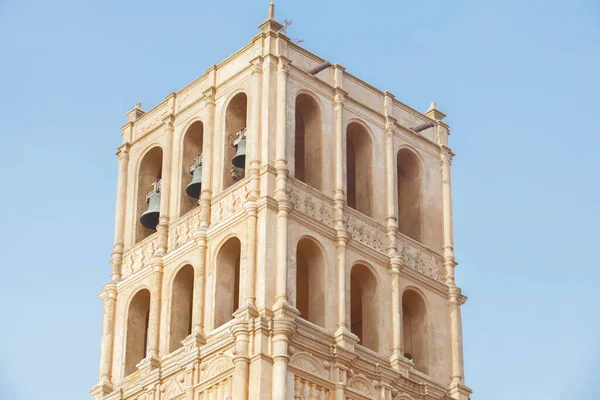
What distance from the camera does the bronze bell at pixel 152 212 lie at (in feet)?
220

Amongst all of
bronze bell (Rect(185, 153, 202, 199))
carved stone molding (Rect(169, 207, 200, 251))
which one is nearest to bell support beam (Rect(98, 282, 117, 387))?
carved stone molding (Rect(169, 207, 200, 251))

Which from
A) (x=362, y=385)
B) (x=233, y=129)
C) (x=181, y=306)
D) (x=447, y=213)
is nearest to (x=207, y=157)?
(x=233, y=129)

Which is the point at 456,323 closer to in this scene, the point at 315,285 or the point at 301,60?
the point at 315,285

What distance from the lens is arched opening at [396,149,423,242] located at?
223 feet

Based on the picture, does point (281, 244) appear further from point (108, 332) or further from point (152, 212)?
point (108, 332)

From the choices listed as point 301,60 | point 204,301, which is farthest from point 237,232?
point 301,60

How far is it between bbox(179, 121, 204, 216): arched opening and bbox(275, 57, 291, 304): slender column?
3840 mm

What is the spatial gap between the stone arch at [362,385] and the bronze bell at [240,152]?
8.53 metres

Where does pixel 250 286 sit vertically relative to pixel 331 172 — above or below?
below

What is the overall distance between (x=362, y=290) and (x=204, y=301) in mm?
5660

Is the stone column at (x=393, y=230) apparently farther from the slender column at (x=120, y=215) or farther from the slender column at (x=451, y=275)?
the slender column at (x=120, y=215)

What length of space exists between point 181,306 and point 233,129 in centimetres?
650

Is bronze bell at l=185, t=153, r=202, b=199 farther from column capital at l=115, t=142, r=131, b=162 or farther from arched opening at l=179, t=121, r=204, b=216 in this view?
column capital at l=115, t=142, r=131, b=162

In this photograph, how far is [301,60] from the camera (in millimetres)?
66250
